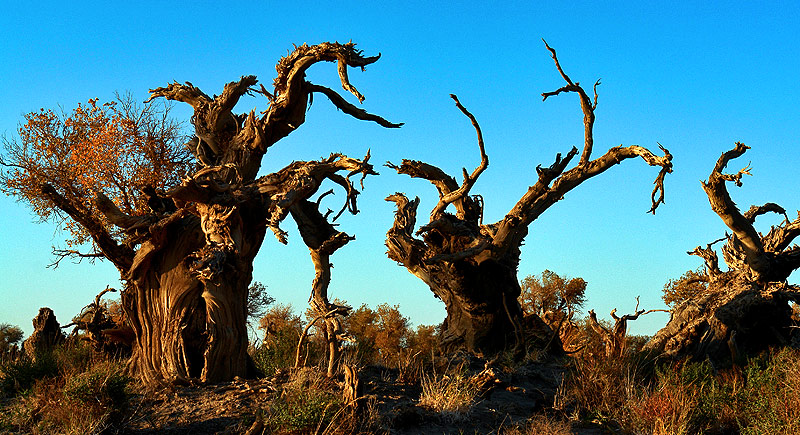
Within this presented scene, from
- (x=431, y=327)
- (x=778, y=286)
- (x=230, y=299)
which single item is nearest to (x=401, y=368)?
(x=230, y=299)

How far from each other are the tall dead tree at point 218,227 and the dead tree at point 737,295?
946 centimetres

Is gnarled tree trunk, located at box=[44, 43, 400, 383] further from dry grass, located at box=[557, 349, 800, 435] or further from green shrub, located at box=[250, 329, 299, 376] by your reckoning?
dry grass, located at box=[557, 349, 800, 435]

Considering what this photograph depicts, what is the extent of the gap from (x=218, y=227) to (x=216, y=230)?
0.07m

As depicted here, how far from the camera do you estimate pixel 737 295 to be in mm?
17453

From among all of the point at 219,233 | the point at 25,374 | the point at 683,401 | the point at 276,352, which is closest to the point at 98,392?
the point at 219,233

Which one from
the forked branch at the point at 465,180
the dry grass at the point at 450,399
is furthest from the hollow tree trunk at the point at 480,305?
the dry grass at the point at 450,399

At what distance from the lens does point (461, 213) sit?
17.4 metres

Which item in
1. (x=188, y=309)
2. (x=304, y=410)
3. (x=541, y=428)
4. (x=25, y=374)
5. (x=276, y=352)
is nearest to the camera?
(x=304, y=410)

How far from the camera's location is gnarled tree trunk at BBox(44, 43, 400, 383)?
11.5 m

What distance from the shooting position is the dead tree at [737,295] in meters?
16.7

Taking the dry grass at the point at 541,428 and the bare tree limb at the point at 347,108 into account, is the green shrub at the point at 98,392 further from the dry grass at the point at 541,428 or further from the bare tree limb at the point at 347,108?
the bare tree limb at the point at 347,108

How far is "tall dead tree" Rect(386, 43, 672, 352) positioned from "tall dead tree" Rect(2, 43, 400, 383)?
140 inches

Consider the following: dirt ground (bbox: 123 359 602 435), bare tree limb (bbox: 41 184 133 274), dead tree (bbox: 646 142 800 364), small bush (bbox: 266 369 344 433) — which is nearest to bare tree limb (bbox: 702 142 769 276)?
dead tree (bbox: 646 142 800 364)

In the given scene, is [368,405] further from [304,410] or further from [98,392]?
[98,392]
